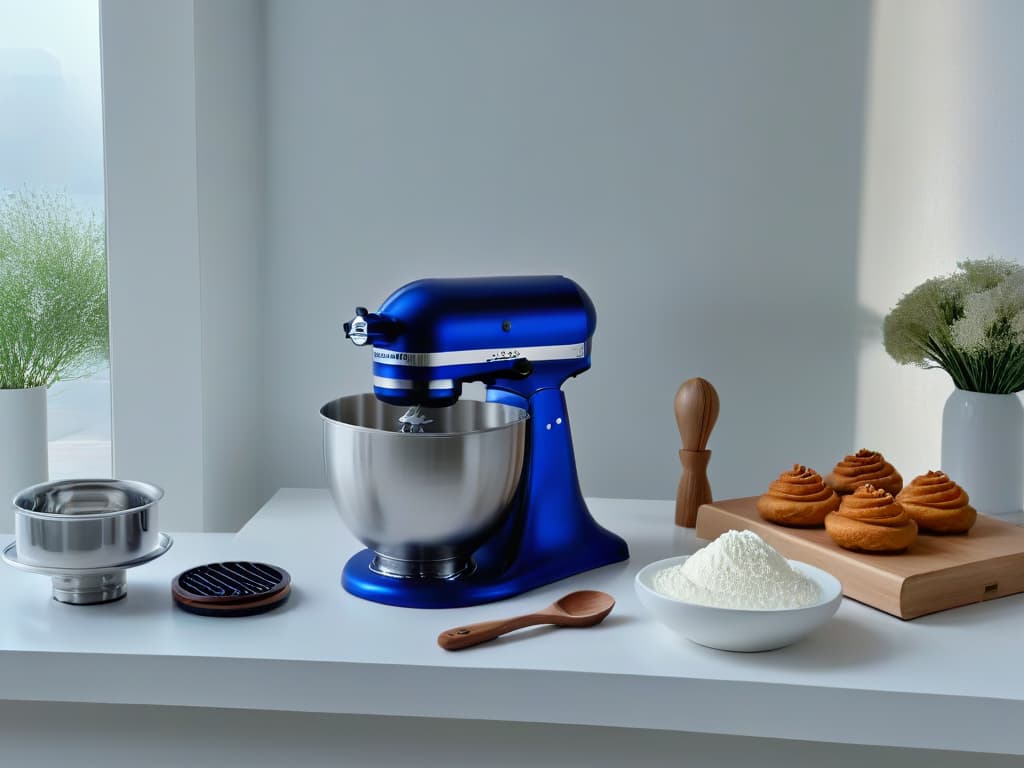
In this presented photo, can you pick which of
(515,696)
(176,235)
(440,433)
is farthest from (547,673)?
(176,235)

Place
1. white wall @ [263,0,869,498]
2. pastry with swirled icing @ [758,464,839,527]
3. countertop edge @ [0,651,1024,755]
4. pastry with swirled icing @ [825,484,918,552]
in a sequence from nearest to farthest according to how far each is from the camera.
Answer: countertop edge @ [0,651,1024,755] → pastry with swirled icing @ [825,484,918,552] → pastry with swirled icing @ [758,464,839,527] → white wall @ [263,0,869,498]

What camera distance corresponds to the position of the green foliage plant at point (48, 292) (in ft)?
6.35

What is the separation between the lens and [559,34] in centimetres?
186

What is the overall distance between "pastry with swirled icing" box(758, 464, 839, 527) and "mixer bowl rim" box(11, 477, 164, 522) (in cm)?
77

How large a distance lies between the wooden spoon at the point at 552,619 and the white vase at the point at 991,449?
698 mm

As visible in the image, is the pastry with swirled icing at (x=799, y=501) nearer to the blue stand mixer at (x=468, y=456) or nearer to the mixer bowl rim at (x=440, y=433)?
the blue stand mixer at (x=468, y=456)

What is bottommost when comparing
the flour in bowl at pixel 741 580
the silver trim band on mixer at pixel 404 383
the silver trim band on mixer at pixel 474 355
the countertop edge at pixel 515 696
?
the countertop edge at pixel 515 696

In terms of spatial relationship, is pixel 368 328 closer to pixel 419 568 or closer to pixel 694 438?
pixel 419 568

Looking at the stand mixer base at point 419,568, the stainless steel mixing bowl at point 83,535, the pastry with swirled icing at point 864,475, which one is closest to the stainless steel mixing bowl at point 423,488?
the stand mixer base at point 419,568

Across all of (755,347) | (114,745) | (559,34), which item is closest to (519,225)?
(559,34)

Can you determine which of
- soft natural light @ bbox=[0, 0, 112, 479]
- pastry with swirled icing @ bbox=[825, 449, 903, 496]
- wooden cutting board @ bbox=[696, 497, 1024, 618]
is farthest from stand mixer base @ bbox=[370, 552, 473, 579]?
soft natural light @ bbox=[0, 0, 112, 479]

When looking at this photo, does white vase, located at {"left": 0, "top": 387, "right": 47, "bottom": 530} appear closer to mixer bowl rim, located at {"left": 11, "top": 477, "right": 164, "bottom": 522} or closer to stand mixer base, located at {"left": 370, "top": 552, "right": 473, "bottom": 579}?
mixer bowl rim, located at {"left": 11, "top": 477, "right": 164, "bottom": 522}

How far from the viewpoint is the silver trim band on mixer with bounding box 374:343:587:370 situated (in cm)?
119

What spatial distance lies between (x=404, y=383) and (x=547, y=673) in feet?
1.23
